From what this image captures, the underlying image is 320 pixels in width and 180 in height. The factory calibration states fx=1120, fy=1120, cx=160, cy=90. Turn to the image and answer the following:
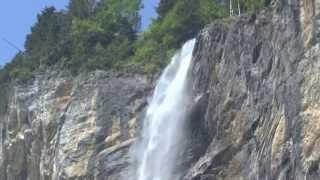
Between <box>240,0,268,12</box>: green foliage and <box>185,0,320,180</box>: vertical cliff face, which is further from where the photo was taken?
<box>240,0,268,12</box>: green foliage

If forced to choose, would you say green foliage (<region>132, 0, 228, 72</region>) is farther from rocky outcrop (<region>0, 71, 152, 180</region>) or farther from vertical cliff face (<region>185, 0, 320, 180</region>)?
vertical cliff face (<region>185, 0, 320, 180</region>)

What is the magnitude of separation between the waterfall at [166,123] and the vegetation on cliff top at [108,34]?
3195mm

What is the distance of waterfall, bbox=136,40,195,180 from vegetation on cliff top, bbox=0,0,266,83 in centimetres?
320

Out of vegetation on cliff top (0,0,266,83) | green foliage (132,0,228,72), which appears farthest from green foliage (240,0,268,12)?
green foliage (132,0,228,72)

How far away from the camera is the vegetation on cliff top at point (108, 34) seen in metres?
52.8

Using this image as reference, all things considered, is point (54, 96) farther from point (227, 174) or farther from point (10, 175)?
point (227, 174)

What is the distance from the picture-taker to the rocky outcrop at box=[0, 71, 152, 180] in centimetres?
4616

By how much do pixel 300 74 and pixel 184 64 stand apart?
42.4 ft

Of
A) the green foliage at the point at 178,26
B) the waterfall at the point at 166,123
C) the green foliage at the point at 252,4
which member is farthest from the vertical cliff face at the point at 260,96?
the green foliage at the point at 178,26

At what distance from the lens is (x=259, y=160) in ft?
113

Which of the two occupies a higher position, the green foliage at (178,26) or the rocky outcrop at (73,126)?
the green foliage at (178,26)

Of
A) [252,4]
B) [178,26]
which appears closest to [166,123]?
[252,4]

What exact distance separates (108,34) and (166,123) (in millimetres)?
17310

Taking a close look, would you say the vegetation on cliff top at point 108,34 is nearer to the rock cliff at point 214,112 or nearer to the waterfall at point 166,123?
the rock cliff at point 214,112
